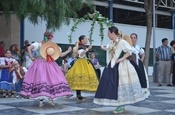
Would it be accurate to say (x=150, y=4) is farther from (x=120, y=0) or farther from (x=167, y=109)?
(x=167, y=109)

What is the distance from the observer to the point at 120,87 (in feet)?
21.1

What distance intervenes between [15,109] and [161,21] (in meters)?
20.2

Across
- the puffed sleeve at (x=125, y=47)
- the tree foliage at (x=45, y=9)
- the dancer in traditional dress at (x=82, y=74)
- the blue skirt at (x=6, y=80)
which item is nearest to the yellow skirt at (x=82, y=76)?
the dancer in traditional dress at (x=82, y=74)

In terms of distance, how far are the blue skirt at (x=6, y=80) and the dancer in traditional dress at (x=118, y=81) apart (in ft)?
12.2


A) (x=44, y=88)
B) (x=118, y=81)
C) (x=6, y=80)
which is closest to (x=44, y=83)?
(x=44, y=88)

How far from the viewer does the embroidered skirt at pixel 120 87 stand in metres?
6.37

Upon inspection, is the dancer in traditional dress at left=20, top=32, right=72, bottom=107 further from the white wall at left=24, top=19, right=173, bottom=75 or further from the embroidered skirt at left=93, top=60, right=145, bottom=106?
the white wall at left=24, top=19, right=173, bottom=75

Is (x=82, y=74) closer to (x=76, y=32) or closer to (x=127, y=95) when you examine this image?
(x=127, y=95)

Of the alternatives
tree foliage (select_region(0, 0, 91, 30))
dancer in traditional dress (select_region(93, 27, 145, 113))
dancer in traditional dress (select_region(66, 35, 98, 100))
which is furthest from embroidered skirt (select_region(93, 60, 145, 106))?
tree foliage (select_region(0, 0, 91, 30))

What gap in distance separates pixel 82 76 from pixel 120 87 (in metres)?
2.17

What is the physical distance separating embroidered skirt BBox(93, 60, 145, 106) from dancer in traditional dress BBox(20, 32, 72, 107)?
0.98 m

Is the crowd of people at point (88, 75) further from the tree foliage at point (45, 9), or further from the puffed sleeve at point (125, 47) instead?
the tree foliage at point (45, 9)

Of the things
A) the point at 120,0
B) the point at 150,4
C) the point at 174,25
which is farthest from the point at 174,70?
the point at 174,25

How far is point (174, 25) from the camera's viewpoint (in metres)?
25.3
